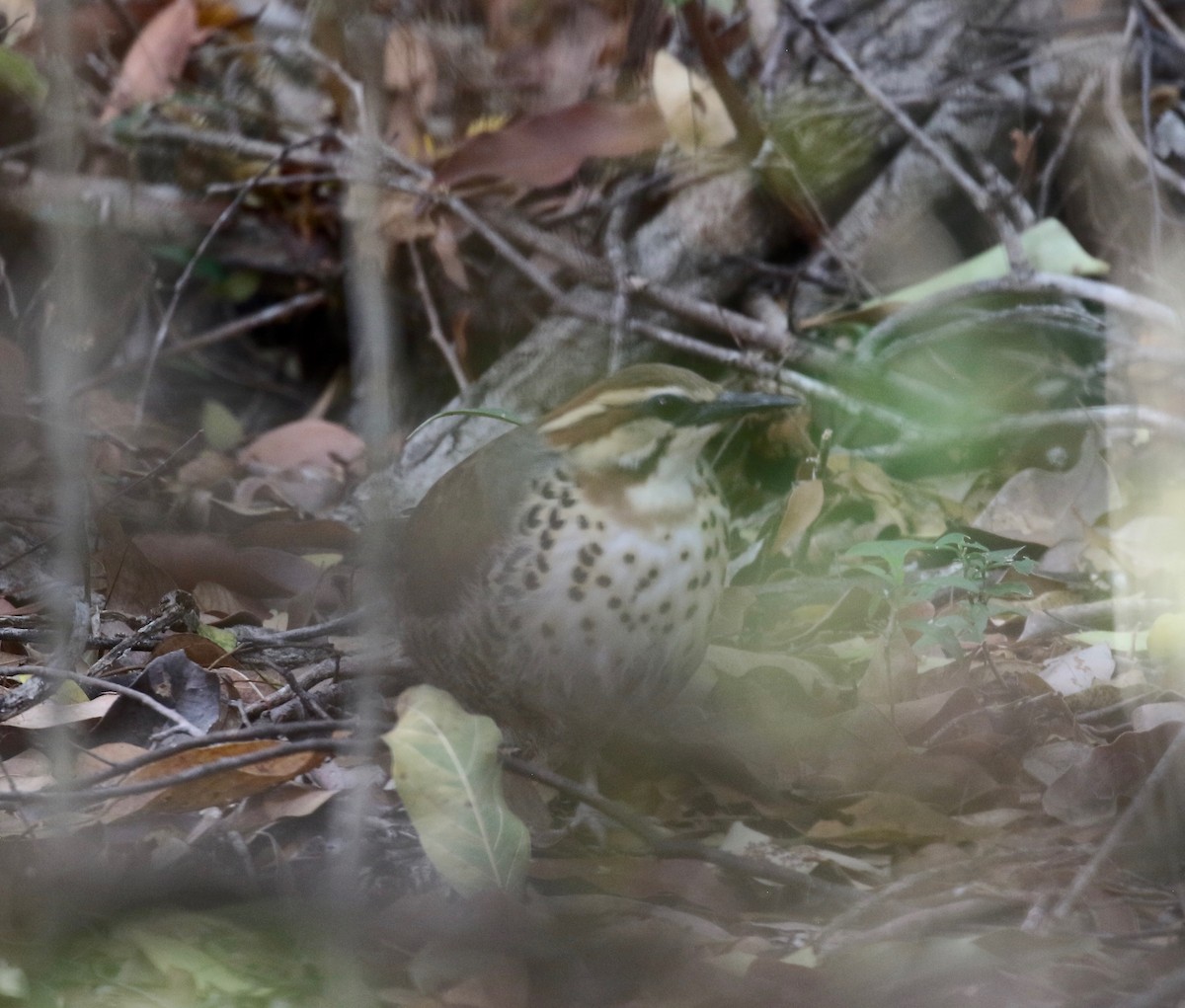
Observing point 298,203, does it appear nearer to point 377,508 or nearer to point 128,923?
point 128,923

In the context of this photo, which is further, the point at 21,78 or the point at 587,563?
the point at 21,78

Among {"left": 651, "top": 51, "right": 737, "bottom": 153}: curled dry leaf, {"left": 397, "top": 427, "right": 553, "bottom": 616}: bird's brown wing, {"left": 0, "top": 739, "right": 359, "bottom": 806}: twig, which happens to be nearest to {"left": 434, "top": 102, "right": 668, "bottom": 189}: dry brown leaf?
{"left": 651, "top": 51, "right": 737, "bottom": 153}: curled dry leaf

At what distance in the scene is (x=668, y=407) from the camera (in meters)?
3.12

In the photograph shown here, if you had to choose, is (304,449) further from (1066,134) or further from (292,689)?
(1066,134)

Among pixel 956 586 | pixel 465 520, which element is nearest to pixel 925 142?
pixel 956 586

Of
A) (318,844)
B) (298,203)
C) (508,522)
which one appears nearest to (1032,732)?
(508,522)

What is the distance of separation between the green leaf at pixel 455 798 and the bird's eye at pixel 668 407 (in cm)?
88

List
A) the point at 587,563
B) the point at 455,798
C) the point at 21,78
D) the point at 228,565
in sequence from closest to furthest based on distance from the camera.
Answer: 1. the point at 455,798
2. the point at 587,563
3. the point at 228,565
4. the point at 21,78

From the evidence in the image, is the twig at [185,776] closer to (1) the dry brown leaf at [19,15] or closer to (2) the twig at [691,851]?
(2) the twig at [691,851]

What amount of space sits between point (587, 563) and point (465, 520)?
0.35 m

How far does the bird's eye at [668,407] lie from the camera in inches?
122

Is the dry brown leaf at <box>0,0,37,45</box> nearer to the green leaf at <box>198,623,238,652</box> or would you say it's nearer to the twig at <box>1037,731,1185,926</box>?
the green leaf at <box>198,623,238,652</box>

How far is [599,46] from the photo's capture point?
594 centimetres

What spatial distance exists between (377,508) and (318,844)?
1.28m
